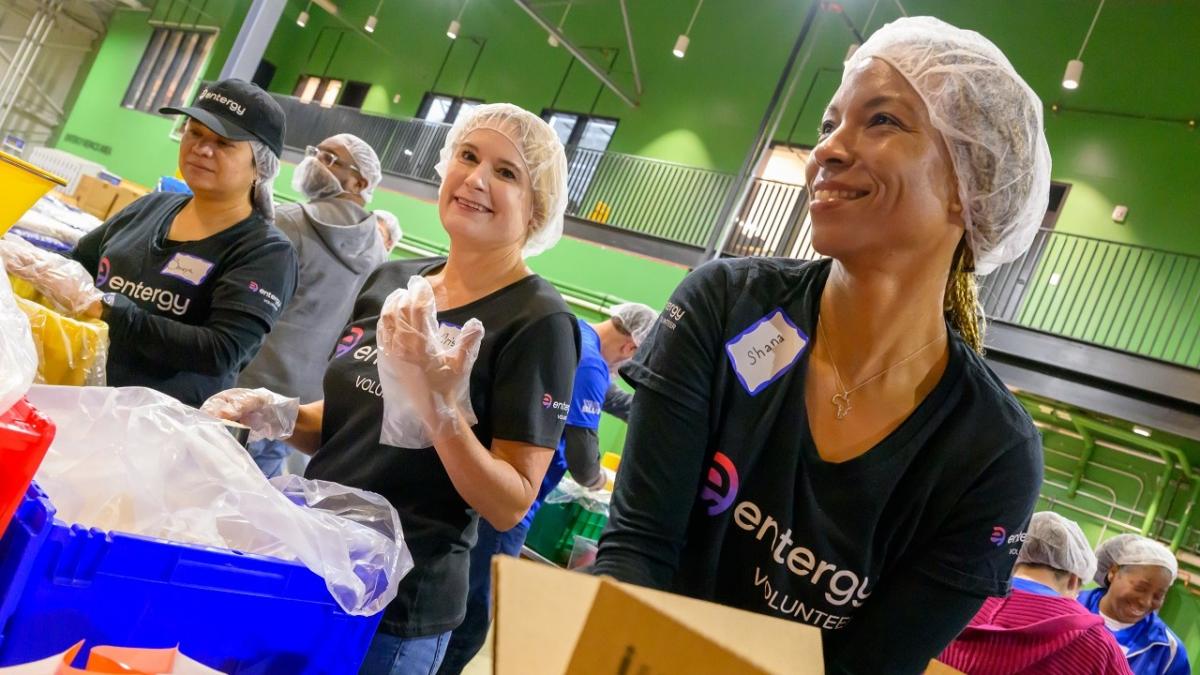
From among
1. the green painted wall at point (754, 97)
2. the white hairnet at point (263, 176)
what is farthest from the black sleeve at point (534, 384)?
the green painted wall at point (754, 97)

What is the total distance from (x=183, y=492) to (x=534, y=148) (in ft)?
3.29

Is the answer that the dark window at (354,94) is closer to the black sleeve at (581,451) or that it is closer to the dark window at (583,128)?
the dark window at (583,128)

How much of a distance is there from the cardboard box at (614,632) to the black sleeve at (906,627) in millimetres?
543

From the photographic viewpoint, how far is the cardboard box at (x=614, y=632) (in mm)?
460

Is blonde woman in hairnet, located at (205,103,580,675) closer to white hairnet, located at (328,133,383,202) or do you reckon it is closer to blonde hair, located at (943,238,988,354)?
blonde hair, located at (943,238,988,354)

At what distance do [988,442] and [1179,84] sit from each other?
10.9 metres

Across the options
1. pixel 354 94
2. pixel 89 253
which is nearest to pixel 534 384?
pixel 89 253

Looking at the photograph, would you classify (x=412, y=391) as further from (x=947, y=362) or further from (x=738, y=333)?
(x=947, y=362)

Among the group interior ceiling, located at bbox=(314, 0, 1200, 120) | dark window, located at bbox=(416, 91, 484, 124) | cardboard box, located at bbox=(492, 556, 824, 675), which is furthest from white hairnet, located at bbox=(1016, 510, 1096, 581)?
dark window, located at bbox=(416, 91, 484, 124)

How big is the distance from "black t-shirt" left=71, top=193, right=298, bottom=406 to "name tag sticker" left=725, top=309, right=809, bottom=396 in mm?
1277

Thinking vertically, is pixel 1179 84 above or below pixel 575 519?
above

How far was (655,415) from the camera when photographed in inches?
44.4

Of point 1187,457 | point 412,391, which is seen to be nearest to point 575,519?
point 412,391

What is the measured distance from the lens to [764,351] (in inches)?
46.1
